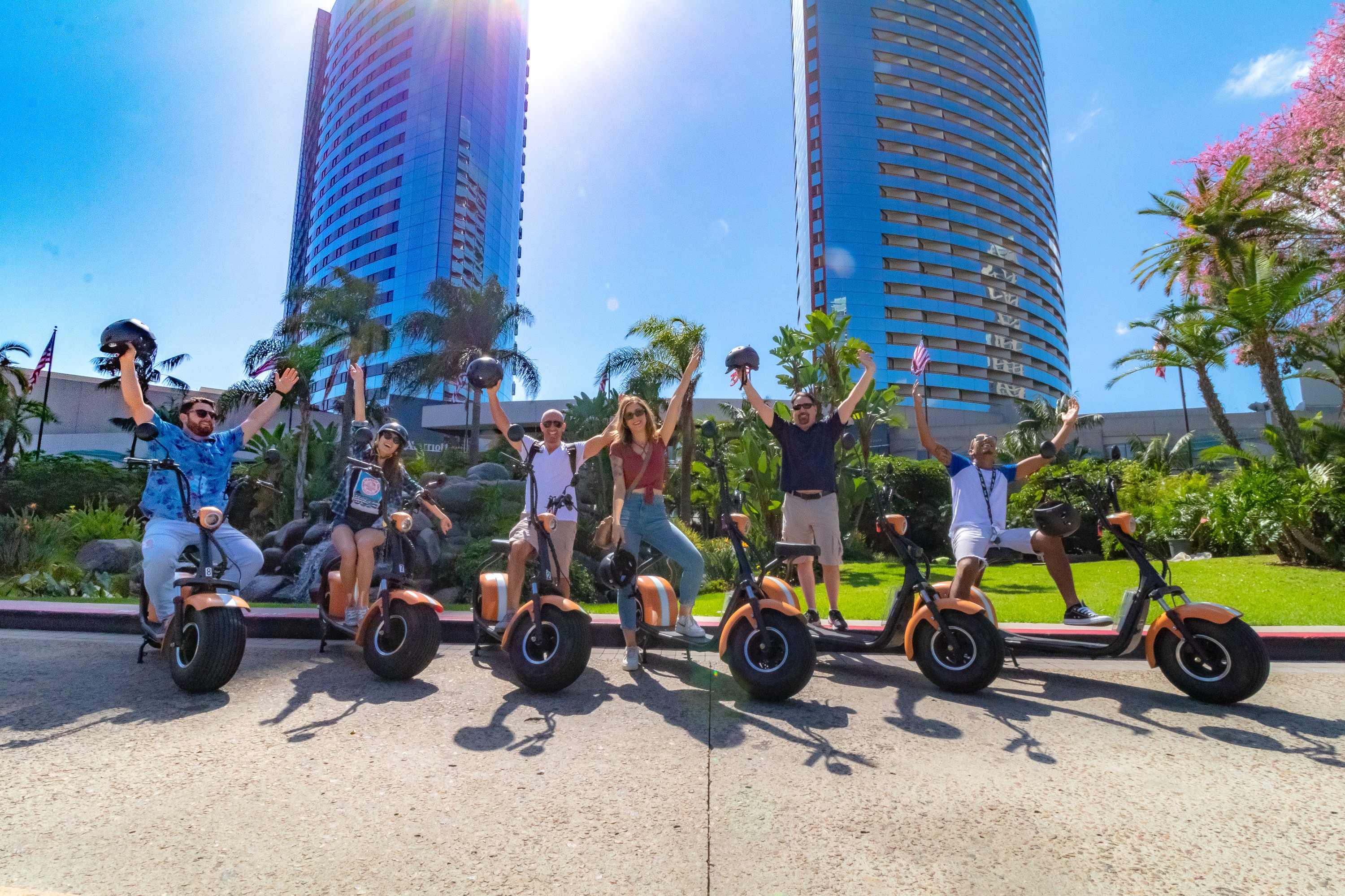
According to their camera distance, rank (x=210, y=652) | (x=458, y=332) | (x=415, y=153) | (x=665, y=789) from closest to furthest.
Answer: (x=665, y=789) < (x=210, y=652) < (x=458, y=332) < (x=415, y=153)

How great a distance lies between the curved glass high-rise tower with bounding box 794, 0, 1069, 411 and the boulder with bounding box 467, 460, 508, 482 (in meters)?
52.6

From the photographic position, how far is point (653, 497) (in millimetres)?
4988

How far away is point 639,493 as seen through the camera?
5.00 m

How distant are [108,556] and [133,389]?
49.2 feet

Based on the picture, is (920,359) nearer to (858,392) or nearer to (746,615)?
(858,392)

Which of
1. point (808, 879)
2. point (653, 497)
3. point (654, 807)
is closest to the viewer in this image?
point (808, 879)

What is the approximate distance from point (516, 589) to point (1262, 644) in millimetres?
4632

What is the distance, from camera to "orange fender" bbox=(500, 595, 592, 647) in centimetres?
423

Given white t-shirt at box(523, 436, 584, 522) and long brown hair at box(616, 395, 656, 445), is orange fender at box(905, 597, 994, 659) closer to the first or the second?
long brown hair at box(616, 395, 656, 445)

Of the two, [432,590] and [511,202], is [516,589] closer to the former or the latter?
[432,590]

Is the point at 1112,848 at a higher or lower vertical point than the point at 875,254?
lower

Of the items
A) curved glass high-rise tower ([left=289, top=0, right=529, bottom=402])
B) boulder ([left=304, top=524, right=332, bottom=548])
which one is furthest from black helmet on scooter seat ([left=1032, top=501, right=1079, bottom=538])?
curved glass high-rise tower ([left=289, top=0, right=529, bottom=402])

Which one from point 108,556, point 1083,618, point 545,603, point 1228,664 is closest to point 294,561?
point 108,556

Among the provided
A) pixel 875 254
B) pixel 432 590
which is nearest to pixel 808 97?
pixel 875 254
